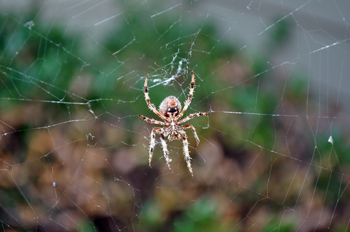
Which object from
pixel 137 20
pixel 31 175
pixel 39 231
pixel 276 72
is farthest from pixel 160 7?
pixel 39 231

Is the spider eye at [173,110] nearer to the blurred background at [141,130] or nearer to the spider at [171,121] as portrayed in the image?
the spider at [171,121]

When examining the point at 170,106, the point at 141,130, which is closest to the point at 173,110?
the point at 170,106

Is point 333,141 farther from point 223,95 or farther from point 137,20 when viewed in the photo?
point 137,20

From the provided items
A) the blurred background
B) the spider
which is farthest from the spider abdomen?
the blurred background

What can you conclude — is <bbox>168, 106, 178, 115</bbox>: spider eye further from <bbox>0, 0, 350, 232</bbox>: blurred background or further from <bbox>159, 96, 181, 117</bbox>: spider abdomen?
<bbox>0, 0, 350, 232</bbox>: blurred background

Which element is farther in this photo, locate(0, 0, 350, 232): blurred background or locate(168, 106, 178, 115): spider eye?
locate(168, 106, 178, 115): spider eye

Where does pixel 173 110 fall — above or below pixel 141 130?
above

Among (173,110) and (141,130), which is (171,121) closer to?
(173,110)

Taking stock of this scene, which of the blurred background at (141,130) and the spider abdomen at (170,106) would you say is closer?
the blurred background at (141,130)

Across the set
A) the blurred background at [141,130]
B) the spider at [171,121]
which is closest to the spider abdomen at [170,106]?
the spider at [171,121]

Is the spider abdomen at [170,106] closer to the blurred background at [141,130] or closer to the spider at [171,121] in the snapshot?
the spider at [171,121]
